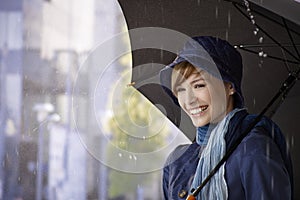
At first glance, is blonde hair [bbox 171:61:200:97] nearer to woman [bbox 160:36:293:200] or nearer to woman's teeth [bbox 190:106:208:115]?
woman [bbox 160:36:293:200]

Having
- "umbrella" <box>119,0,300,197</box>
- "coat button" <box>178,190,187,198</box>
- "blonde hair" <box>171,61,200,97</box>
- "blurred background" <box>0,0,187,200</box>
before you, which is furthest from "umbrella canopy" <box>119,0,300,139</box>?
"blurred background" <box>0,0,187,200</box>

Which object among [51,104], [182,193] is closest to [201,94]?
[182,193]

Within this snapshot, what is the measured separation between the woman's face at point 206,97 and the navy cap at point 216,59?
1.0 inches

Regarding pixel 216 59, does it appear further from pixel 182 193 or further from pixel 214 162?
pixel 182 193

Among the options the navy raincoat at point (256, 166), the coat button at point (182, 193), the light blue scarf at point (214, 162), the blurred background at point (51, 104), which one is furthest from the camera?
the blurred background at point (51, 104)

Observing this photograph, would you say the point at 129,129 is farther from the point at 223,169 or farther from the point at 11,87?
the point at 11,87

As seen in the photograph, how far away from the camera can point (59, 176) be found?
681 centimetres

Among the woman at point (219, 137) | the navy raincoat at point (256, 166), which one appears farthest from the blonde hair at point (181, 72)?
the navy raincoat at point (256, 166)

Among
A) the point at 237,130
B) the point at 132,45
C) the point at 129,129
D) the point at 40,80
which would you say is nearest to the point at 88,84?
the point at 40,80

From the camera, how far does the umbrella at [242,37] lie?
212 cm

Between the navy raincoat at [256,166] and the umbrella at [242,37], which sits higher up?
the umbrella at [242,37]

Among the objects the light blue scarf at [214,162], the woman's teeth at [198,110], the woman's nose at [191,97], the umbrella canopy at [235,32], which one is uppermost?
the umbrella canopy at [235,32]

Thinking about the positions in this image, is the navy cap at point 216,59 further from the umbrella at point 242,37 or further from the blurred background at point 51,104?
the blurred background at point 51,104

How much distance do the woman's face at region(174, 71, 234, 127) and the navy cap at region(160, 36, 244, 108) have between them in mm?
25
